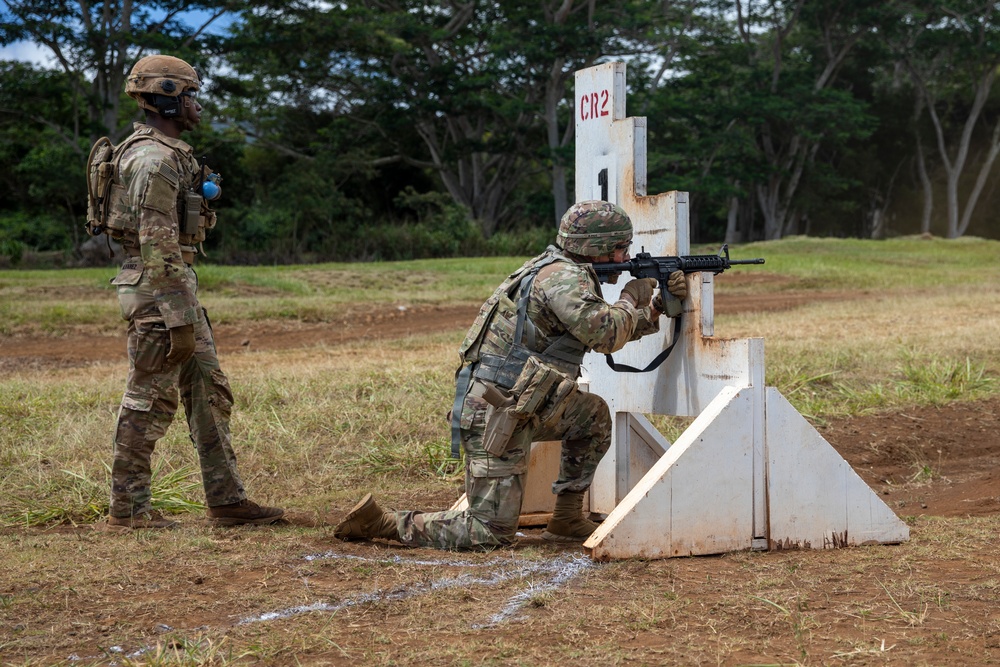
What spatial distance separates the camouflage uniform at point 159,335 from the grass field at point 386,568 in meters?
0.29

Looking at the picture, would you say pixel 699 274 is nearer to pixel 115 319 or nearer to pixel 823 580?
pixel 823 580

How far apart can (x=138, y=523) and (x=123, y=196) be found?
140 cm

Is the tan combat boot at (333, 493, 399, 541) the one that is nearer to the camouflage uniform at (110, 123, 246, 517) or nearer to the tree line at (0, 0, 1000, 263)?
the camouflage uniform at (110, 123, 246, 517)

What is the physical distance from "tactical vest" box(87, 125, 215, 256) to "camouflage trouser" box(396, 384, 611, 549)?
1433 mm

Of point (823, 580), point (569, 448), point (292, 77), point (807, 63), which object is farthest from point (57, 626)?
point (807, 63)

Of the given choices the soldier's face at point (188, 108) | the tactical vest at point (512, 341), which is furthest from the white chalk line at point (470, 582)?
the soldier's face at point (188, 108)

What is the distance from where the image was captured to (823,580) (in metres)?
4.04

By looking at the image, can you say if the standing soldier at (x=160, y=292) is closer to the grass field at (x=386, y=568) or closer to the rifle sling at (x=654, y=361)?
the grass field at (x=386, y=568)

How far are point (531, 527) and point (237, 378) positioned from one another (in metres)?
3.70

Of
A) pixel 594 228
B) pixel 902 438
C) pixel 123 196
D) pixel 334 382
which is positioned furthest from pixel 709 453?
pixel 334 382

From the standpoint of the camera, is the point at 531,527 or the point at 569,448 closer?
the point at 569,448

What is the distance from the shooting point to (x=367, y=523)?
183 inches

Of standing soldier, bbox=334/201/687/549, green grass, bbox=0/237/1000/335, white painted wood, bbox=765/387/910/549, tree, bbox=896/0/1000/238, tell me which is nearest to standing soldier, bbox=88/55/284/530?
standing soldier, bbox=334/201/687/549

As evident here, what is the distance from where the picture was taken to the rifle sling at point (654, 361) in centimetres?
498
